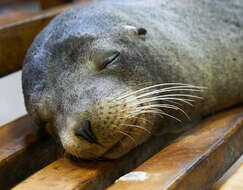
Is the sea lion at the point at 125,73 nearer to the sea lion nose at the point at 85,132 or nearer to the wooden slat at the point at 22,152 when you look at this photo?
the sea lion nose at the point at 85,132

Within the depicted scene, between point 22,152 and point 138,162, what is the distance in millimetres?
469

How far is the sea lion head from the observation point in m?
1.52

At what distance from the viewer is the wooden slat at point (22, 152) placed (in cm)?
185

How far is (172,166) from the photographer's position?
4.95 ft

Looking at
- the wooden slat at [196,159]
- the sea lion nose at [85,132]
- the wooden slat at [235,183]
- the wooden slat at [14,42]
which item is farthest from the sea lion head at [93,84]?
the wooden slat at [14,42]

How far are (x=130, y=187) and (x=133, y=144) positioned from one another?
28 centimetres

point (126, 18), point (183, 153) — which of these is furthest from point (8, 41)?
point (183, 153)

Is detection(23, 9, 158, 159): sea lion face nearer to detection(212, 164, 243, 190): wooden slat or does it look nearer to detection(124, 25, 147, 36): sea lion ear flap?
detection(124, 25, 147, 36): sea lion ear flap

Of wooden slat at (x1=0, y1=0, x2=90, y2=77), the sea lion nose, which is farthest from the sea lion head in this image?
wooden slat at (x1=0, y1=0, x2=90, y2=77)

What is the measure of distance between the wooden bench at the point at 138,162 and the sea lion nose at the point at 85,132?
0.14m

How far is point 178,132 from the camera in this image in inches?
74.9

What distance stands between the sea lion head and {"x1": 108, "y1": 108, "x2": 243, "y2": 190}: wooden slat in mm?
136

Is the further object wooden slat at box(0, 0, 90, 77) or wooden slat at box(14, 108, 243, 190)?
wooden slat at box(0, 0, 90, 77)

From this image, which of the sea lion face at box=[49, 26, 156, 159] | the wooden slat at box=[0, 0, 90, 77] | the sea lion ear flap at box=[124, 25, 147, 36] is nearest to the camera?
the sea lion face at box=[49, 26, 156, 159]
